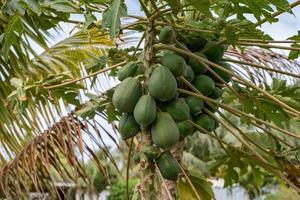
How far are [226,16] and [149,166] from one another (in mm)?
430

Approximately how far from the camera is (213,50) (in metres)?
1.50

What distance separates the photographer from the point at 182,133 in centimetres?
140

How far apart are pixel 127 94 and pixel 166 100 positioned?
4.0 inches

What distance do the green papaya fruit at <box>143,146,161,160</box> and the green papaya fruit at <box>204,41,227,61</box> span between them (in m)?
0.37

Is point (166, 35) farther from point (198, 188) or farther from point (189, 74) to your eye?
point (198, 188)

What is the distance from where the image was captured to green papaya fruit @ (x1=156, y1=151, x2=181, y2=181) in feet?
4.15

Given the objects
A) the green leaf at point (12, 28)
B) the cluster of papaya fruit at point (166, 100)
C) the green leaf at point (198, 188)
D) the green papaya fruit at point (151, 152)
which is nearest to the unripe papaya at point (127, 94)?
the cluster of papaya fruit at point (166, 100)

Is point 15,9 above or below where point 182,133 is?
above

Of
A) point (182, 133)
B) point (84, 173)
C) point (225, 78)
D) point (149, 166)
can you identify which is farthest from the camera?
point (84, 173)

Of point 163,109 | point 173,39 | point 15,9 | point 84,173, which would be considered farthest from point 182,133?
point 84,173

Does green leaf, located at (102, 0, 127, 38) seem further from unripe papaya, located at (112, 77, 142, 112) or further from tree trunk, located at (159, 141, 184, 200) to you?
tree trunk, located at (159, 141, 184, 200)

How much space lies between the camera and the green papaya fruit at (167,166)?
1265 millimetres

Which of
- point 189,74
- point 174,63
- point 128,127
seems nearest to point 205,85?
point 189,74

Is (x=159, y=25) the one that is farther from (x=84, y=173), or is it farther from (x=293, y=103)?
(x=84, y=173)
